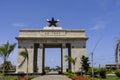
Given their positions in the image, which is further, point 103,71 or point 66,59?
point 66,59

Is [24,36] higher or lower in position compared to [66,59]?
higher

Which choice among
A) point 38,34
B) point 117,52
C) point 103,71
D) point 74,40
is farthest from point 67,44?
point 117,52

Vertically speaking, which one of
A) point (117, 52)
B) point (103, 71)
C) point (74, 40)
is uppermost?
point (74, 40)

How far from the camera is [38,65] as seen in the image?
52469 millimetres

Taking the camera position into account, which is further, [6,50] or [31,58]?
[31,58]

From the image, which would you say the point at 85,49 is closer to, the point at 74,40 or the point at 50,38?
the point at 74,40

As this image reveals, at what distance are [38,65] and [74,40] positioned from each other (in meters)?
8.35

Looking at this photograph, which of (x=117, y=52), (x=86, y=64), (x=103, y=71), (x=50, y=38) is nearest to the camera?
(x=117, y=52)

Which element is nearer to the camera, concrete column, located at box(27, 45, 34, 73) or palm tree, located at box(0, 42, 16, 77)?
Answer: palm tree, located at box(0, 42, 16, 77)

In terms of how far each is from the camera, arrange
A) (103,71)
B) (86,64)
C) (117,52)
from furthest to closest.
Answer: (86,64) < (103,71) < (117,52)

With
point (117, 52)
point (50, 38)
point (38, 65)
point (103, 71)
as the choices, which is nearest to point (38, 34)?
point (50, 38)

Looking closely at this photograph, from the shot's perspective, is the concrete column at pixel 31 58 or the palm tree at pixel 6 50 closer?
the palm tree at pixel 6 50

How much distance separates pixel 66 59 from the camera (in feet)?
167

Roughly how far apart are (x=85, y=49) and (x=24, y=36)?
11.9m
